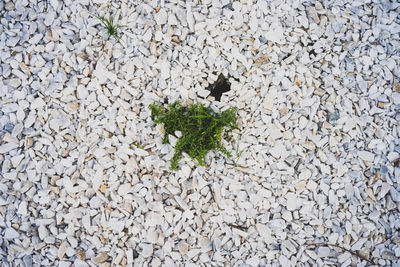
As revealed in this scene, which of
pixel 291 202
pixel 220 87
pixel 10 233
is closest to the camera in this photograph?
pixel 10 233

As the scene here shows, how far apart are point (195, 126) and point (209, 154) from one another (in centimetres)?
21

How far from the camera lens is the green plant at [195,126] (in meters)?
2.33

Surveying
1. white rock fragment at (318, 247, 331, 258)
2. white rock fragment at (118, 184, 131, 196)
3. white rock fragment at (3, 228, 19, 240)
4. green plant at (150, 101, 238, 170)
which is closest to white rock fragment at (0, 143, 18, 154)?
white rock fragment at (3, 228, 19, 240)

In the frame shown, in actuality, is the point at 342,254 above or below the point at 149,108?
below

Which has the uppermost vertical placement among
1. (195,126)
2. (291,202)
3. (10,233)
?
(195,126)

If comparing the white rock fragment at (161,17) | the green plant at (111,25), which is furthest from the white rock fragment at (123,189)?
the white rock fragment at (161,17)

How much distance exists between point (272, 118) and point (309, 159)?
349mm

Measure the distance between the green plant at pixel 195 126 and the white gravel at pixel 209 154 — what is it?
0.25 feet

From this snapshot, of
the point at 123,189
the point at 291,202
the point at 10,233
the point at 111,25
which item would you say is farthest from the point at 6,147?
the point at 291,202

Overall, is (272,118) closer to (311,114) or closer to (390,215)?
(311,114)

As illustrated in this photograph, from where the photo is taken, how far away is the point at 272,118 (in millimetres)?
2463

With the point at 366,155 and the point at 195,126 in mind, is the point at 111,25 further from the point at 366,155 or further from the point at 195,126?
the point at 366,155

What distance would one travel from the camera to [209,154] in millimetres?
2441

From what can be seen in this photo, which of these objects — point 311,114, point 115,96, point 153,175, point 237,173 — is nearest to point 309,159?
point 311,114
